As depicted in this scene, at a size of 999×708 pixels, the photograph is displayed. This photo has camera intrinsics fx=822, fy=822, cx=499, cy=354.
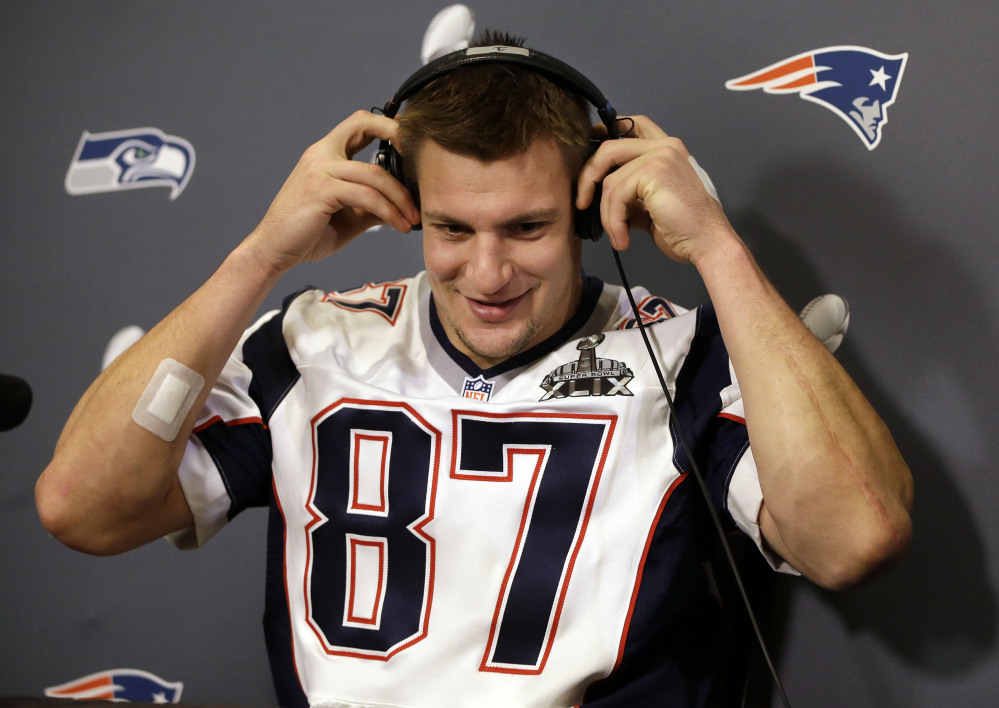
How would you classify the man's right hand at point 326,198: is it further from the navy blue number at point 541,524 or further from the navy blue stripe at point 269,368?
the navy blue number at point 541,524

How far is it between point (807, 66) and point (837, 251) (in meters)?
0.27

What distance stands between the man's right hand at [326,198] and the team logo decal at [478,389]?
215 millimetres

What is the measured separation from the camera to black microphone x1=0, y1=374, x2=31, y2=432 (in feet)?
2.51

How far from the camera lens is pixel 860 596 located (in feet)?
3.82

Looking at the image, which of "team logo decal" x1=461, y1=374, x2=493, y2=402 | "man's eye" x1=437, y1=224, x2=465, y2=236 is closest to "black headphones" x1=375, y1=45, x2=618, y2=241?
"man's eye" x1=437, y1=224, x2=465, y2=236

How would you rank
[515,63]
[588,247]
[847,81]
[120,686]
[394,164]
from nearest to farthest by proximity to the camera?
1. [515,63]
2. [394,164]
3. [847,81]
4. [588,247]
5. [120,686]

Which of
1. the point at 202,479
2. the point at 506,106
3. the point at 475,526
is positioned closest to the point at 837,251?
the point at 506,106

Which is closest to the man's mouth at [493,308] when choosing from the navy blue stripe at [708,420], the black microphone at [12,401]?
the navy blue stripe at [708,420]

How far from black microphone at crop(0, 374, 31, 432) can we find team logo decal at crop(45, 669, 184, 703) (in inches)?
36.8

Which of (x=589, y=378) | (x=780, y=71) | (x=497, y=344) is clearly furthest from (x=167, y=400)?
(x=780, y=71)

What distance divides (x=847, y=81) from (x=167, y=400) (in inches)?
40.0

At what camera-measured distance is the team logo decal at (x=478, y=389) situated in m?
1.07

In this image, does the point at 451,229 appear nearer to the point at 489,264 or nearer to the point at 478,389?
the point at 489,264

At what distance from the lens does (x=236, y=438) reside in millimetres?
1100
